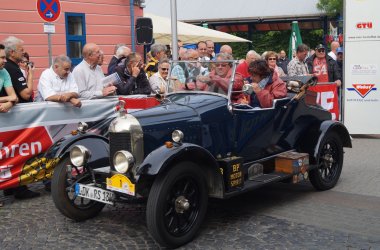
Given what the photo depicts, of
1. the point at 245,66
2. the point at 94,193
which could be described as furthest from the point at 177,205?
the point at 245,66

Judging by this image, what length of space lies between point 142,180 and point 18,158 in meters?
2.57

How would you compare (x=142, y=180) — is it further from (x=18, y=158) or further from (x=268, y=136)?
(x=18, y=158)

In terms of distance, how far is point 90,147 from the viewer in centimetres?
554

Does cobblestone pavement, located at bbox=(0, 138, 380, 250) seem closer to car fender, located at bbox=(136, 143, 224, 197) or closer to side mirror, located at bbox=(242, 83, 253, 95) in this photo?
car fender, located at bbox=(136, 143, 224, 197)

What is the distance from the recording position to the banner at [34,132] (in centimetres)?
632

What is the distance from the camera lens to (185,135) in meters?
5.05

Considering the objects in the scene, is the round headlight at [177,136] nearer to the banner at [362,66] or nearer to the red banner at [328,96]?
the red banner at [328,96]

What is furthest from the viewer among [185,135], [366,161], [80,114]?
[366,161]

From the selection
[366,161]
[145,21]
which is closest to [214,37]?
[145,21]

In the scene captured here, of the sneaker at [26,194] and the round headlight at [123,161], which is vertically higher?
the round headlight at [123,161]

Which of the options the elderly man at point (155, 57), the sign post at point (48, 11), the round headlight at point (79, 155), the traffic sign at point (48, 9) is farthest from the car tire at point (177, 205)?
the traffic sign at point (48, 9)

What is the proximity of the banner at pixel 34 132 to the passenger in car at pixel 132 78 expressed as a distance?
0.55 metres

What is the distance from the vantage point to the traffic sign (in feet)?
28.2

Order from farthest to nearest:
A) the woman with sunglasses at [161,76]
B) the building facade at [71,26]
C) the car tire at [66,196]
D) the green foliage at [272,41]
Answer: the green foliage at [272,41]
the building facade at [71,26]
the woman with sunglasses at [161,76]
the car tire at [66,196]
